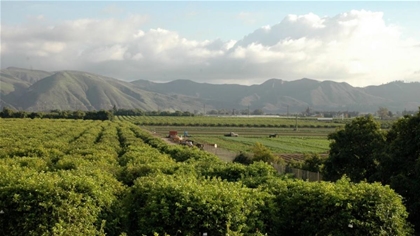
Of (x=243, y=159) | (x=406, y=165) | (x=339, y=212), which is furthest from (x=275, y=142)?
(x=339, y=212)

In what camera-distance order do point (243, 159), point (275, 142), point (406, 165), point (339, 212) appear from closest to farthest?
point (339, 212) → point (406, 165) → point (243, 159) → point (275, 142)

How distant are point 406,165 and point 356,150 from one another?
7206 mm

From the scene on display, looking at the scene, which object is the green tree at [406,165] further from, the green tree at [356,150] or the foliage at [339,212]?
the foliage at [339,212]

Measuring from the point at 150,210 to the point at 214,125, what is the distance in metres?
139

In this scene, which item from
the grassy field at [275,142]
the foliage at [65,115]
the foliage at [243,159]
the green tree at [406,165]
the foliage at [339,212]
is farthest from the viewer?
the foliage at [65,115]

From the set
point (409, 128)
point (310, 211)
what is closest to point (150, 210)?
point (310, 211)

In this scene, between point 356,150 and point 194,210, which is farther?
point 356,150

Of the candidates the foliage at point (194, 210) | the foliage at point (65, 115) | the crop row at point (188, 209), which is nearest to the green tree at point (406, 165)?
the crop row at point (188, 209)

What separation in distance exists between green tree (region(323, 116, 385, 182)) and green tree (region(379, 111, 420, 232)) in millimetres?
4024

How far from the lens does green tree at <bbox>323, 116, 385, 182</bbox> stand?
2802 centimetres

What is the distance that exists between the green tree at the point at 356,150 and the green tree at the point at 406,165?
13.2 ft

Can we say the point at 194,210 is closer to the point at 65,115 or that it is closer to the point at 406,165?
the point at 406,165

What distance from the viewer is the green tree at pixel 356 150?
91.9ft

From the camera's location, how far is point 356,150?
94.3 feet
